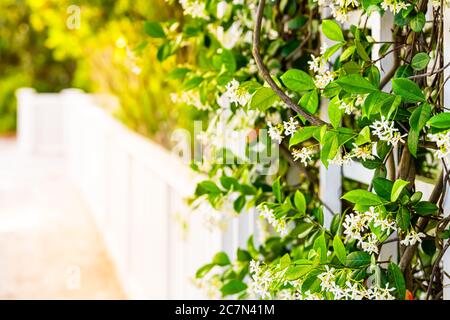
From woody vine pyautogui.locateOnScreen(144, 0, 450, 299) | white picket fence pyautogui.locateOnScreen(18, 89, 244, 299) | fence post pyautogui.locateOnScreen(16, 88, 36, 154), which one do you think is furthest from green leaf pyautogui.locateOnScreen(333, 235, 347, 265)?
fence post pyautogui.locateOnScreen(16, 88, 36, 154)

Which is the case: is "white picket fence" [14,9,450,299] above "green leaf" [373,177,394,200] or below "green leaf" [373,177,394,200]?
below

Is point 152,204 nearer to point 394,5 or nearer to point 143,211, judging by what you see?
point 143,211

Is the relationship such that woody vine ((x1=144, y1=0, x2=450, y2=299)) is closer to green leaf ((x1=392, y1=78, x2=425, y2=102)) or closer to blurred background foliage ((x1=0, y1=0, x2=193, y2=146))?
green leaf ((x1=392, y1=78, x2=425, y2=102))

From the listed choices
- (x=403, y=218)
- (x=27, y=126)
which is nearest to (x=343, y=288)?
(x=403, y=218)

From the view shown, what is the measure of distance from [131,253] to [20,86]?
23.4 ft

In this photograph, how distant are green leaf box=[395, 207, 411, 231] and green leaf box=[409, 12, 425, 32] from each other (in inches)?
9.7

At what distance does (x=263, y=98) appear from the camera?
3.85ft

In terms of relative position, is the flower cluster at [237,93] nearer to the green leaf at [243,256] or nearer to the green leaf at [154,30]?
the green leaf at [154,30]

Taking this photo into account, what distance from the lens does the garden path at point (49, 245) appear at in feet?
11.8

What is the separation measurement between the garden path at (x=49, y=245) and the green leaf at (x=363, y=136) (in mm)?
2381

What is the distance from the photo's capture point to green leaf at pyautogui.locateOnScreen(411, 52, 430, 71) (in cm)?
109

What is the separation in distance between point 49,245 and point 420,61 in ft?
11.7

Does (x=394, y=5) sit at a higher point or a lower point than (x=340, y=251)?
higher
